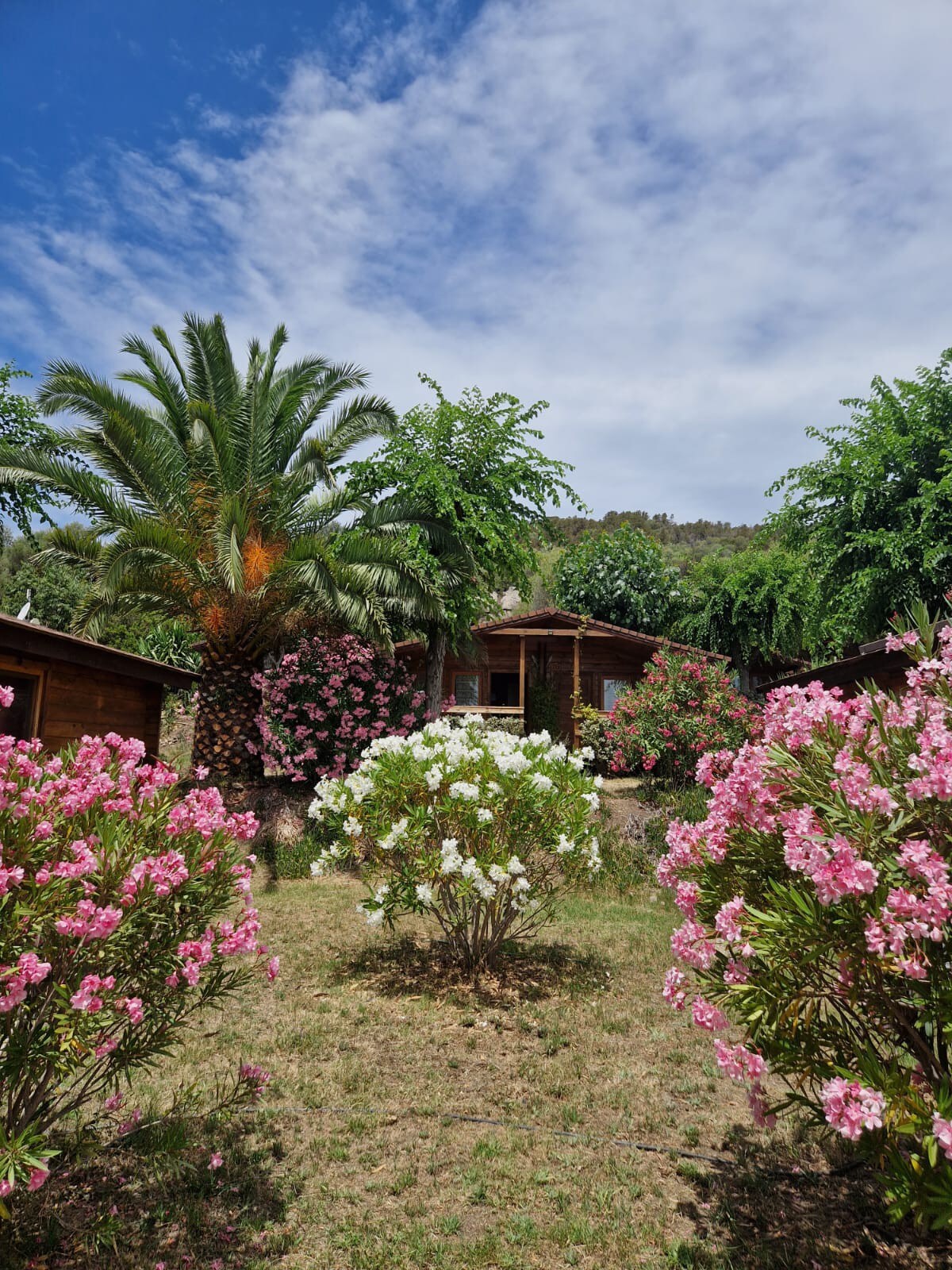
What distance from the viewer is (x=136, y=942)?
2955 mm

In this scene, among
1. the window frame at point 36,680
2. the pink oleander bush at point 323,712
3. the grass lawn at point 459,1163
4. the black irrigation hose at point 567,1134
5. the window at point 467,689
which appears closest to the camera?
the grass lawn at point 459,1163

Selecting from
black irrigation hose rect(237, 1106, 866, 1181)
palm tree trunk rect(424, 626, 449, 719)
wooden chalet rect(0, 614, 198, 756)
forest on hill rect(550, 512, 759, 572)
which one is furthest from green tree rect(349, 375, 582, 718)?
forest on hill rect(550, 512, 759, 572)

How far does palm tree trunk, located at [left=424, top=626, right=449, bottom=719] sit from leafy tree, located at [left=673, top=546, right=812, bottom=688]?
14.3 m

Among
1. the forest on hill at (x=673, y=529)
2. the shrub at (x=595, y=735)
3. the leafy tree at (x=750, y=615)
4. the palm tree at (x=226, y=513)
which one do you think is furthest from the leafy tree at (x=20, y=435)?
the forest on hill at (x=673, y=529)

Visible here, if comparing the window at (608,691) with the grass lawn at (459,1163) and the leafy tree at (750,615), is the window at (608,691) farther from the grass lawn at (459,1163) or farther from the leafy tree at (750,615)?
the grass lawn at (459,1163)

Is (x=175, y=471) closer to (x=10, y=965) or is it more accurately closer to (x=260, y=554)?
(x=260, y=554)

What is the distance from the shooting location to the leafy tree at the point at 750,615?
26812 mm

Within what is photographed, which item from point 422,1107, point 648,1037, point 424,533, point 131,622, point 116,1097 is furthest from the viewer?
point 131,622

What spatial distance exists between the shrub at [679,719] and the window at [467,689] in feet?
26.1

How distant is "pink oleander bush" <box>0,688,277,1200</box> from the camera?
2639 millimetres

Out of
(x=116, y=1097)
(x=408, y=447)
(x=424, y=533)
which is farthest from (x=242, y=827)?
(x=408, y=447)

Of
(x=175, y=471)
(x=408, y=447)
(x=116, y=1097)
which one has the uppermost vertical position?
(x=408, y=447)

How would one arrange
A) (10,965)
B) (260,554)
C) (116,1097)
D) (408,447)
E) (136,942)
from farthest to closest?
(408,447) < (260,554) < (116,1097) < (136,942) < (10,965)

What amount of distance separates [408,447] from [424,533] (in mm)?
2081
